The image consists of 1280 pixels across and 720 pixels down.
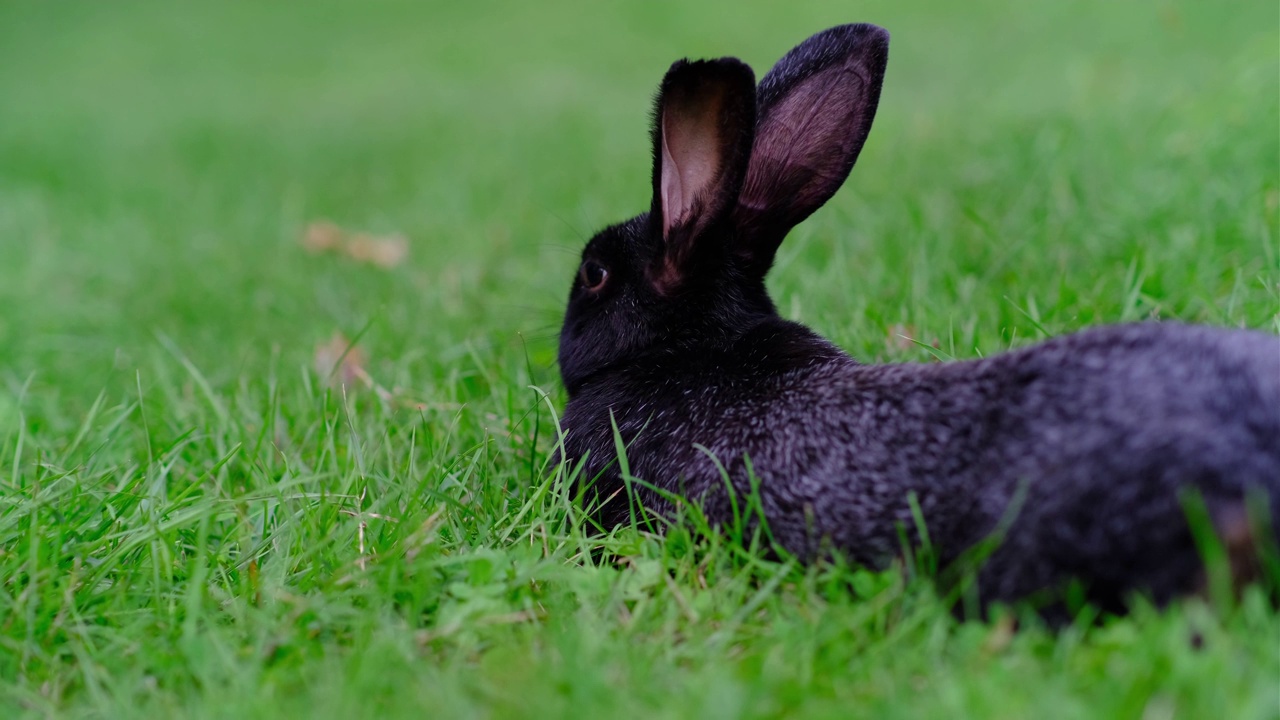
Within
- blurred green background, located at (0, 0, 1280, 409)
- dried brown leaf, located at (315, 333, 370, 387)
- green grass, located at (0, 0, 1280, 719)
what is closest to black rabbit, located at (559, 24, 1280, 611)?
green grass, located at (0, 0, 1280, 719)

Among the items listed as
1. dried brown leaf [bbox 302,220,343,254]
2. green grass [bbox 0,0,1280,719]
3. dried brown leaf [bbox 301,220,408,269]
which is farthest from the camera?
dried brown leaf [bbox 302,220,343,254]

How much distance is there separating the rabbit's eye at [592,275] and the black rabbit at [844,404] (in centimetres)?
1

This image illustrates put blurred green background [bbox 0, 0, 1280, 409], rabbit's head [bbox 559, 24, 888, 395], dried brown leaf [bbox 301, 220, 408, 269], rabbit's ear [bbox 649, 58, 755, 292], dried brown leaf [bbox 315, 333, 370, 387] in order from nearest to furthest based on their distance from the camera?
rabbit's ear [bbox 649, 58, 755, 292] < rabbit's head [bbox 559, 24, 888, 395] < dried brown leaf [bbox 315, 333, 370, 387] < blurred green background [bbox 0, 0, 1280, 409] < dried brown leaf [bbox 301, 220, 408, 269]

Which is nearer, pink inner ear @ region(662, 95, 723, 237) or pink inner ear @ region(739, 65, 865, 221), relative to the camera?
pink inner ear @ region(662, 95, 723, 237)

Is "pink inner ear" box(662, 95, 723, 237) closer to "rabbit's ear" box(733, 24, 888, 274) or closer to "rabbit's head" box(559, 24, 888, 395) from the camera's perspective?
"rabbit's head" box(559, 24, 888, 395)

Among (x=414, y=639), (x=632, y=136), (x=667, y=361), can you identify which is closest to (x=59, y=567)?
(x=414, y=639)

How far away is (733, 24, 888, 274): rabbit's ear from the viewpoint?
341 centimetres

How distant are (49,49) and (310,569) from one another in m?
22.3

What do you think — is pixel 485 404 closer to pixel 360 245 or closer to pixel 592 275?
pixel 592 275

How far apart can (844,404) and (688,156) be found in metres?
0.96

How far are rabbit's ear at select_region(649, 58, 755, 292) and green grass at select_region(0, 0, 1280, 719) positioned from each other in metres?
0.71

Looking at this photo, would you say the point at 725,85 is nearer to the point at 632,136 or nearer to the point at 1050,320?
the point at 1050,320

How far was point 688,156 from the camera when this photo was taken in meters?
3.19

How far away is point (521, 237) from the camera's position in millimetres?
6902
